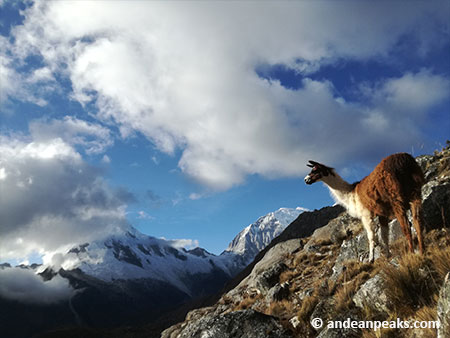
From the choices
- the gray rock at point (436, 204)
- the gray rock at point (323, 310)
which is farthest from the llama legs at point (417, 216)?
the gray rock at point (436, 204)

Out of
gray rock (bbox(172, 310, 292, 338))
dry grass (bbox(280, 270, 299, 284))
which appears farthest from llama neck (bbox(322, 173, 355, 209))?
dry grass (bbox(280, 270, 299, 284))

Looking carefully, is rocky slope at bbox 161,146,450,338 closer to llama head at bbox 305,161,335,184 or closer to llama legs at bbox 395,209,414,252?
llama legs at bbox 395,209,414,252

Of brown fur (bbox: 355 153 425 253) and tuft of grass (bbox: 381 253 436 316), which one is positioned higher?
brown fur (bbox: 355 153 425 253)

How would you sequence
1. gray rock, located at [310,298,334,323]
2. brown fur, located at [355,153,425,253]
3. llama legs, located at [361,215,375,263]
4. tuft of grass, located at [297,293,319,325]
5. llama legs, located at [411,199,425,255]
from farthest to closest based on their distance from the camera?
llama legs, located at [361,215,375,263], brown fur, located at [355,153,425,253], tuft of grass, located at [297,293,319,325], llama legs, located at [411,199,425,255], gray rock, located at [310,298,334,323]

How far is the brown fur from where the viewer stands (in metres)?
7.94

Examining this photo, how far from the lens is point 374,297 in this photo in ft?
20.3

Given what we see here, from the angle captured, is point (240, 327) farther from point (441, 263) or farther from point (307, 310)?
point (441, 263)

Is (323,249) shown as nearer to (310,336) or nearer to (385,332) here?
(310,336)

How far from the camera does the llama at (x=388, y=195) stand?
7973 mm

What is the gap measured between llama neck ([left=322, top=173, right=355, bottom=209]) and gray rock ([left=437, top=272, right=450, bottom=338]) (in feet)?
20.8

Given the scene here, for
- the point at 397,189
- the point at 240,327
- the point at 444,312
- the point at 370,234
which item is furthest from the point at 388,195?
the point at 240,327

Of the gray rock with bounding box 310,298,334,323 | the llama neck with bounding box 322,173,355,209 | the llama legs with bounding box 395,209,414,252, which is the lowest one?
the gray rock with bounding box 310,298,334,323

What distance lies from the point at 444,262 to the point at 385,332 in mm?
1660

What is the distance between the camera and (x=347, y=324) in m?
6.04
